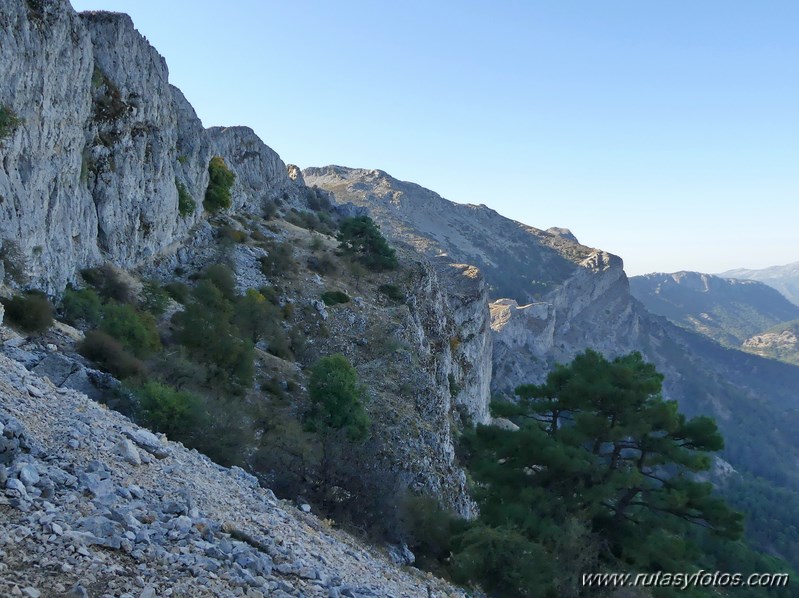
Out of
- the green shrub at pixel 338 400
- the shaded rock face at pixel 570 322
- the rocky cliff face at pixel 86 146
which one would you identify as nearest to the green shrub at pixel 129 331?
the rocky cliff face at pixel 86 146

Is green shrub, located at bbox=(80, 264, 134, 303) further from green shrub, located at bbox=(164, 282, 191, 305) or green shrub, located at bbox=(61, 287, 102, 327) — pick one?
green shrub, located at bbox=(164, 282, 191, 305)

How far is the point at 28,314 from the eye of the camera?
691 inches

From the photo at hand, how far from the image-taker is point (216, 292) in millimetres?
28172

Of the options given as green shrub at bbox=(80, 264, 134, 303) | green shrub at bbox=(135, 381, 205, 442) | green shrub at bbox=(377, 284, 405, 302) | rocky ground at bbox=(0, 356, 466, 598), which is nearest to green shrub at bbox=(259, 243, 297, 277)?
green shrub at bbox=(377, 284, 405, 302)

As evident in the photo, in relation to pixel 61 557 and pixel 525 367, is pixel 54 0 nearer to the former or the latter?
pixel 61 557

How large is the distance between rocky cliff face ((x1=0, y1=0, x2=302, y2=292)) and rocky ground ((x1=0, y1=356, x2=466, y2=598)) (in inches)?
528

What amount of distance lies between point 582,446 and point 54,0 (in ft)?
92.8

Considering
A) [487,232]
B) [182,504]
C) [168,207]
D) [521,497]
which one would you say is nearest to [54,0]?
[168,207]

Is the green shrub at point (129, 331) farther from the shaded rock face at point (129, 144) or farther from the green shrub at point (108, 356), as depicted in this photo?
the shaded rock face at point (129, 144)

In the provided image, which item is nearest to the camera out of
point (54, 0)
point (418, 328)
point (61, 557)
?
point (61, 557)

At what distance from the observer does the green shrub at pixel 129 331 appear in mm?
20125

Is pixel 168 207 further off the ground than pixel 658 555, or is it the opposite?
pixel 168 207

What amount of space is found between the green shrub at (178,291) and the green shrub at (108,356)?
Answer: 13320mm

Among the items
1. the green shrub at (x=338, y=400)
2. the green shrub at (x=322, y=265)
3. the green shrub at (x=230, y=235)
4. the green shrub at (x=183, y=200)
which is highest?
the green shrub at (x=183, y=200)
